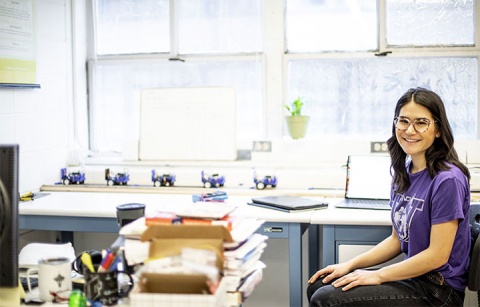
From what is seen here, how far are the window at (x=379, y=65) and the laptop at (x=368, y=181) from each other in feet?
2.23

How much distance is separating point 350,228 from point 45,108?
2094 millimetres

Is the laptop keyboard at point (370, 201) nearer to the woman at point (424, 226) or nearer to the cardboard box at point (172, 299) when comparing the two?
the woman at point (424, 226)

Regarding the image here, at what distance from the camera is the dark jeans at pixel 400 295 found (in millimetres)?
1975

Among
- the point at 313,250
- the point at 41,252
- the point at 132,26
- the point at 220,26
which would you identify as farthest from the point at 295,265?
the point at 132,26

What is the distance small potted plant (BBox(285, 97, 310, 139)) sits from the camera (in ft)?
11.7

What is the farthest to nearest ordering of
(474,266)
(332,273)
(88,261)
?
(332,273) → (474,266) → (88,261)

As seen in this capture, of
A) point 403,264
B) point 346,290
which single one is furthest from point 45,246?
point 403,264

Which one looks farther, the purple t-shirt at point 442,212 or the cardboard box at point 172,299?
the purple t-shirt at point 442,212

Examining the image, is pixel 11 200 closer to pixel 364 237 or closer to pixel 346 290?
pixel 346 290

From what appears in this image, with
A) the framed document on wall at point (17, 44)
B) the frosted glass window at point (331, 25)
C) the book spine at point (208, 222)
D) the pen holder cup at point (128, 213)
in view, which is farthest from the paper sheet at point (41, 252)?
the frosted glass window at point (331, 25)

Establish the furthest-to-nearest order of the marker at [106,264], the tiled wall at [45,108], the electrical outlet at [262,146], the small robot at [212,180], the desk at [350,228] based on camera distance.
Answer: the electrical outlet at [262,146]
the small robot at [212,180]
the tiled wall at [45,108]
the desk at [350,228]
the marker at [106,264]

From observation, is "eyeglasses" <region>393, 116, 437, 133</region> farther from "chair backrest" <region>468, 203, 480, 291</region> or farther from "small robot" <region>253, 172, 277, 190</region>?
"small robot" <region>253, 172, 277, 190</region>

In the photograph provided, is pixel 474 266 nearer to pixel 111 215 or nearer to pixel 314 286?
pixel 314 286

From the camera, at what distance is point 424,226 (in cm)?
204
